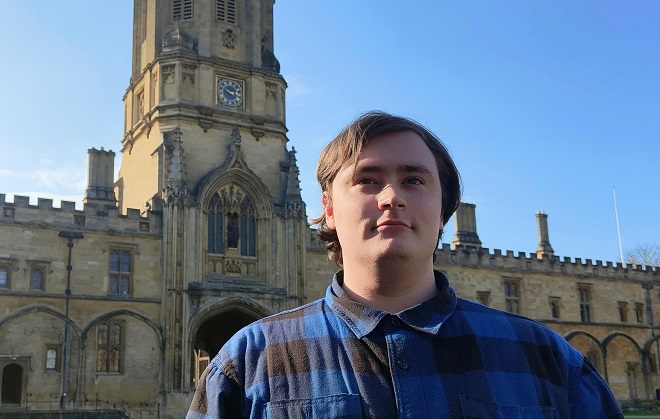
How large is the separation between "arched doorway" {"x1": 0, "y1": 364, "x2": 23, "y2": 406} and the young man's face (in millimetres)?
23052

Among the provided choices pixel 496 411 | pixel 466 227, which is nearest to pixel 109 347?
pixel 466 227

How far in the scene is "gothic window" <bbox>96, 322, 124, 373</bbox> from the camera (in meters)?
24.2

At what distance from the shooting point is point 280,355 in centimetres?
219

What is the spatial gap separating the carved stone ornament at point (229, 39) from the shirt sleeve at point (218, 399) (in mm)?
28616

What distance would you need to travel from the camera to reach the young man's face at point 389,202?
2.26 meters

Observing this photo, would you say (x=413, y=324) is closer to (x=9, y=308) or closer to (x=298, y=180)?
(x=9, y=308)

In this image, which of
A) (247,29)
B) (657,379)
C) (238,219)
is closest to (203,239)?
(238,219)

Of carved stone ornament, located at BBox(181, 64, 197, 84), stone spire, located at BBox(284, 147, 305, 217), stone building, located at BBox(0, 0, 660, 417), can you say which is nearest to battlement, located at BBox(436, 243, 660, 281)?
stone building, located at BBox(0, 0, 660, 417)

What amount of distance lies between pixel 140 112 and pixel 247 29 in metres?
5.33

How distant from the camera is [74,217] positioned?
24.9 metres

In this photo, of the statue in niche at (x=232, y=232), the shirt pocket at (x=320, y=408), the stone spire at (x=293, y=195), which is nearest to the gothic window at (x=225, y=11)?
the stone spire at (x=293, y=195)

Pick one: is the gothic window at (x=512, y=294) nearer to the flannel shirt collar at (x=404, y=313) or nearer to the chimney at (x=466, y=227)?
the chimney at (x=466, y=227)

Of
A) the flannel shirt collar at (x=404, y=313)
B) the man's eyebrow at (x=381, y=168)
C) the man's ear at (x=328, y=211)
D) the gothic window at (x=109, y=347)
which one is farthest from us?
the gothic window at (x=109, y=347)

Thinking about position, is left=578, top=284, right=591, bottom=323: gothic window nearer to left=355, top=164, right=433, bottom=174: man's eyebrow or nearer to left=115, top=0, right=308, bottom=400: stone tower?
left=115, top=0, right=308, bottom=400: stone tower
